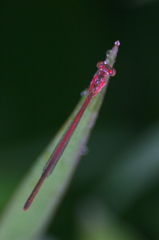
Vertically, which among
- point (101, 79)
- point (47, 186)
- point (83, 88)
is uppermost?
point (83, 88)

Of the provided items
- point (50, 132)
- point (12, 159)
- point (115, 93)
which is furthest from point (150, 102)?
point (12, 159)

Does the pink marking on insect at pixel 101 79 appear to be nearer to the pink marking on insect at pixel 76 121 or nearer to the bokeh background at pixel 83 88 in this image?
the pink marking on insect at pixel 76 121

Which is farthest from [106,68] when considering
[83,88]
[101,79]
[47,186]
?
[83,88]

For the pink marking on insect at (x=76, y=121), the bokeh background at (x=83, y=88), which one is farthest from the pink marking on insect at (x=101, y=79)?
the bokeh background at (x=83, y=88)

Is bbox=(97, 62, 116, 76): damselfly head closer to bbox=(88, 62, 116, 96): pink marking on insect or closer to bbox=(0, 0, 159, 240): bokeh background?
bbox=(88, 62, 116, 96): pink marking on insect

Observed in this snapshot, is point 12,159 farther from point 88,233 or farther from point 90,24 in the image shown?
point 90,24

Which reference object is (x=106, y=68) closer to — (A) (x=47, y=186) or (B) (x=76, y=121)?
(B) (x=76, y=121)

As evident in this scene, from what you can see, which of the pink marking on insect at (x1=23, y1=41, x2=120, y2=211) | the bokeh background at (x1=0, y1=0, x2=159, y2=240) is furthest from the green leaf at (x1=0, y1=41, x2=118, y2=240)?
the bokeh background at (x1=0, y1=0, x2=159, y2=240)
